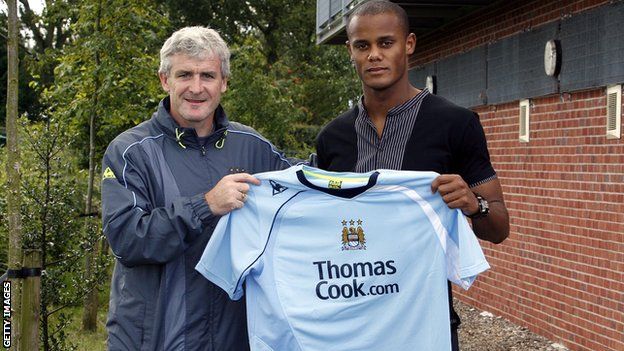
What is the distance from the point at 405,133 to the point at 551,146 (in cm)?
→ 534

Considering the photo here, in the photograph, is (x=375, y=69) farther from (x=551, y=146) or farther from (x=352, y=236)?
(x=551, y=146)

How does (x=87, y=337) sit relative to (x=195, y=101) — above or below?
below

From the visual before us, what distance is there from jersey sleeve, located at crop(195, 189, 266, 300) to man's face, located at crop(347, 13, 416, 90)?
0.71 m

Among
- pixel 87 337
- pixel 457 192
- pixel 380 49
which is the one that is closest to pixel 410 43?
pixel 380 49

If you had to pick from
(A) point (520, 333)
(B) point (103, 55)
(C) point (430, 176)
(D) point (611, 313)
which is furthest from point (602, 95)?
(B) point (103, 55)

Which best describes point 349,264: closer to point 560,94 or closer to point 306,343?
point 306,343

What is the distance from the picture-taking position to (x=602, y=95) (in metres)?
7.41

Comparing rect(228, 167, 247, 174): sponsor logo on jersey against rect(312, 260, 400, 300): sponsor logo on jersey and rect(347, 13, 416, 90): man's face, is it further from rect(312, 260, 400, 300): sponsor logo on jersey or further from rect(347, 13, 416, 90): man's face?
rect(347, 13, 416, 90): man's face

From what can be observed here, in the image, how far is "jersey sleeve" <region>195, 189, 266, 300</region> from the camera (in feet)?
11.7

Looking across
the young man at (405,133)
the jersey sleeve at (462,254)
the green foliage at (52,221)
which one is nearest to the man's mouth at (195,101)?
the young man at (405,133)

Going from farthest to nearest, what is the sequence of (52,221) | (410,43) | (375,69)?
(52,221)
(410,43)
(375,69)

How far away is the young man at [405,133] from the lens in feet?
11.5

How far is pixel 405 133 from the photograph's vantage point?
142 inches

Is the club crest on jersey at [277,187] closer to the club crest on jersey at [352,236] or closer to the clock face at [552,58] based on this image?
the club crest on jersey at [352,236]
